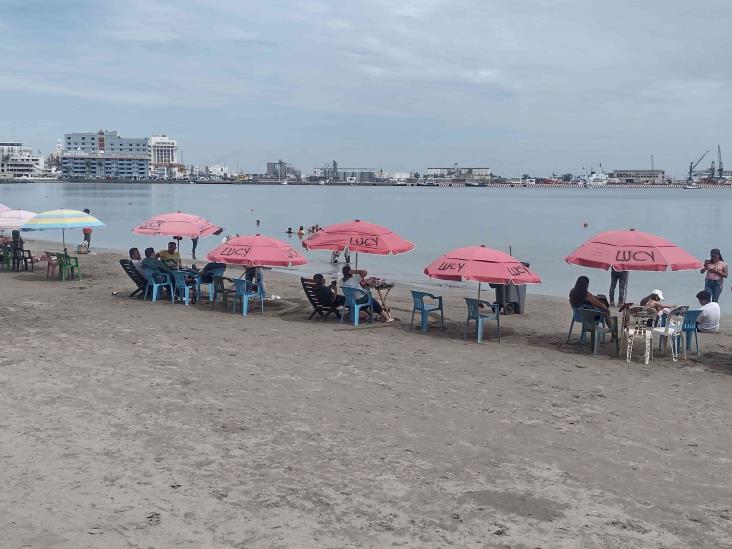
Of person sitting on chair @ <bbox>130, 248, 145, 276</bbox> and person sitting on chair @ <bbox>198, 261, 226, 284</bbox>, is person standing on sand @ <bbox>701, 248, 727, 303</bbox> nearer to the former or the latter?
person sitting on chair @ <bbox>198, 261, 226, 284</bbox>

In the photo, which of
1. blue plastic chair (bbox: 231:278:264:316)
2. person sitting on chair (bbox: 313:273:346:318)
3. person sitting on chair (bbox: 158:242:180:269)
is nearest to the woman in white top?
person sitting on chair (bbox: 313:273:346:318)

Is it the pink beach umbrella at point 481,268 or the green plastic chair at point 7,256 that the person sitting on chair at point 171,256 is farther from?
the green plastic chair at point 7,256

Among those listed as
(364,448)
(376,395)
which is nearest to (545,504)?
(364,448)

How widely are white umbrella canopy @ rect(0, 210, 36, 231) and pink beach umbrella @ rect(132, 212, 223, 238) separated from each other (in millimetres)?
4651

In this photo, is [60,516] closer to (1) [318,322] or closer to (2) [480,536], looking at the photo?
(2) [480,536]

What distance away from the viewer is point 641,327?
33.2 ft

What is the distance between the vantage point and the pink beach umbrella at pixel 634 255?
10.2m

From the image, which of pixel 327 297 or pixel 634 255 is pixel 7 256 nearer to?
pixel 327 297

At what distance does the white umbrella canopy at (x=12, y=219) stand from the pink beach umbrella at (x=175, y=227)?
4651 millimetres

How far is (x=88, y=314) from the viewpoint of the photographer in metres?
12.2

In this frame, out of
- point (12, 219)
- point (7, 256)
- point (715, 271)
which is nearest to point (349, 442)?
point (715, 271)

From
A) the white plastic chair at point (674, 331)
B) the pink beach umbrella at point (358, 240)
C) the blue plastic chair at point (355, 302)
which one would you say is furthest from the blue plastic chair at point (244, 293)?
the white plastic chair at point (674, 331)

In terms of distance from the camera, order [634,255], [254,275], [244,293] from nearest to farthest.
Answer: [634,255] < [244,293] < [254,275]

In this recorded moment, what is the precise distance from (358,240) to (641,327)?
15.8 ft
